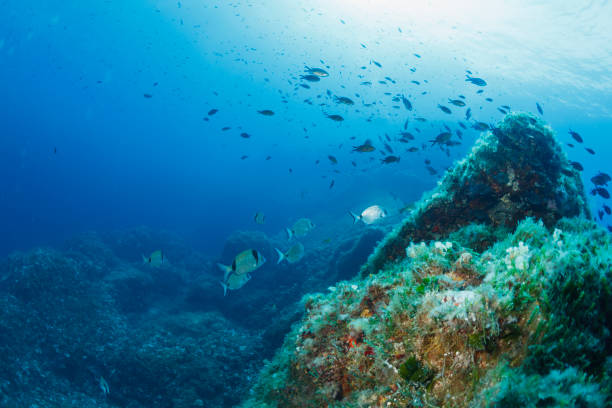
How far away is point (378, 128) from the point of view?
87438 millimetres

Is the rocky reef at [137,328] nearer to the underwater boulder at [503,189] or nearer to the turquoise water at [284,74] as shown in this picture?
the underwater boulder at [503,189]

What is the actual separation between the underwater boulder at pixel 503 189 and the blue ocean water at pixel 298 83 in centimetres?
342

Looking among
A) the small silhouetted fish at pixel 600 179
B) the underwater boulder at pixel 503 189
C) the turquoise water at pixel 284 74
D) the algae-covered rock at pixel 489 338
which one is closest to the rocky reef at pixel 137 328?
the algae-covered rock at pixel 489 338

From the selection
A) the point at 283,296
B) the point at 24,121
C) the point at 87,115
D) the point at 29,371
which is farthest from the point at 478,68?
the point at 24,121

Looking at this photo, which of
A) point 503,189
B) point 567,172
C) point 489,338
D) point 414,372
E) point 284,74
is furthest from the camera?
point 284,74

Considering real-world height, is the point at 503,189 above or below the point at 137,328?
above

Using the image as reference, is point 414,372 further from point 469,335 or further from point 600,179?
point 600,179

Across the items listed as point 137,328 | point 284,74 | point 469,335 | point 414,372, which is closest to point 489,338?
Result: point 469,335

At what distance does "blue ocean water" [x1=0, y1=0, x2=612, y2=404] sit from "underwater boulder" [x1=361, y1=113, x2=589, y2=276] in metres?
3.42

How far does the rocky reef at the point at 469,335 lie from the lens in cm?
165

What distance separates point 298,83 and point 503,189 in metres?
13.0

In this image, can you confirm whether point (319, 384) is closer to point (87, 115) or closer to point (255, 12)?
point (255, 12)

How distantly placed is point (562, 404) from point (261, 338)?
1154cm

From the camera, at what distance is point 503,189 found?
17.3 feet
